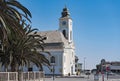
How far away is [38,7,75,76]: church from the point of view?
10669cm

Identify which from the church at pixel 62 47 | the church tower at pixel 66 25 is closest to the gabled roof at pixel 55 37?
the church at pixel 62 47

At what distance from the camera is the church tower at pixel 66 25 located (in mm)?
116312

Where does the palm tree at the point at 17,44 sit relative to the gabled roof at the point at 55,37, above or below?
below

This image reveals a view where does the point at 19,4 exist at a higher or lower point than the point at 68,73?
higher

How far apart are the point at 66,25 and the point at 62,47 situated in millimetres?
13461

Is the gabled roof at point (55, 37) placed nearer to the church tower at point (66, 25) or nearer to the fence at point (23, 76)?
the church tower at point (66, 25)

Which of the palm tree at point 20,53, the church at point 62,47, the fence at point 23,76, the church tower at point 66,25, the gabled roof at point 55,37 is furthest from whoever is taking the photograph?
the church tower at point 66,25

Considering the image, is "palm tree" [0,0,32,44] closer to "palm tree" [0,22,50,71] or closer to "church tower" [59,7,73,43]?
"palm tree" [0,22,50,71]

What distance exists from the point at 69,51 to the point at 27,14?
80425 mm

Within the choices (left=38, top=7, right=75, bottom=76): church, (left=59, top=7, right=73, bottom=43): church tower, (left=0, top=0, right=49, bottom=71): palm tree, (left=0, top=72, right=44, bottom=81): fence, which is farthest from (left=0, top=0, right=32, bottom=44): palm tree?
(left=59, top=7, right=73, bottom=43): church tower

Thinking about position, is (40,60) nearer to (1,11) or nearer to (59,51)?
(1,11)

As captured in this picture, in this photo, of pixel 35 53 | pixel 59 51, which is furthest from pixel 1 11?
pixel 59 51

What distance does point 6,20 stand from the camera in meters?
30.8

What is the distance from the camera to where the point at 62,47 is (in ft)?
348
